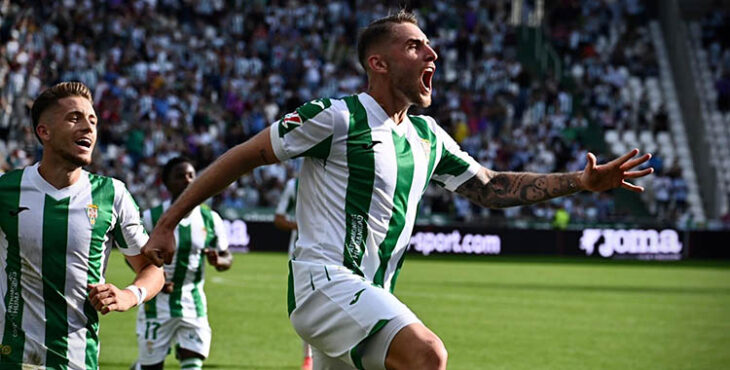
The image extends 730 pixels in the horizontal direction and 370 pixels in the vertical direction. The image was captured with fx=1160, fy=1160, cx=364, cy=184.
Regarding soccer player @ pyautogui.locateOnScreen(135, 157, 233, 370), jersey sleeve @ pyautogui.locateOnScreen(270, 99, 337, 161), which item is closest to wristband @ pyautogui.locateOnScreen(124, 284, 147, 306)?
jersey sleeve @ pyautogui.locateOnScreen(270, 99, 337, 161)

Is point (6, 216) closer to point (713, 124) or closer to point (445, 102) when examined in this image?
point (445, 102)

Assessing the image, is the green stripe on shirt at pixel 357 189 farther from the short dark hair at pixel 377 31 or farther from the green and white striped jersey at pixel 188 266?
the green and white striped jersey at pixel 188 266

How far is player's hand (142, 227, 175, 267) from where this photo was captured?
496 cm

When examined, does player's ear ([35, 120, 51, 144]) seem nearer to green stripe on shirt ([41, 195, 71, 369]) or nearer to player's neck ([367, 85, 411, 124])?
green stripe on shirt ([41, 195, 71, 369])

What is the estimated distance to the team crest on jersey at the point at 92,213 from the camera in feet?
17.3

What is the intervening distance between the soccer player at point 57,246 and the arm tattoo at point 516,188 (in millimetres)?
1718

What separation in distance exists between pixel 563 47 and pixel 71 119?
38190 millimetres

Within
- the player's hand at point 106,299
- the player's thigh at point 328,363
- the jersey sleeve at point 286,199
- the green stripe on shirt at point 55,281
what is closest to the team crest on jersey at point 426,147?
the player's thigh at point 328,363

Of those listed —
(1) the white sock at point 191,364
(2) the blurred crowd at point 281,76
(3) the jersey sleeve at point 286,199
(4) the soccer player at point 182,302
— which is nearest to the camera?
(1) the white sock at point 191,364

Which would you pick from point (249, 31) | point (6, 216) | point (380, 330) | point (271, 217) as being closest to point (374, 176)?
point (380, 330)

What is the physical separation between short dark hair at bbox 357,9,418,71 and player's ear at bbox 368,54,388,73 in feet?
0.16

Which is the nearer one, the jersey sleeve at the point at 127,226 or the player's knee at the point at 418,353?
the player's knee at the point at 418,353

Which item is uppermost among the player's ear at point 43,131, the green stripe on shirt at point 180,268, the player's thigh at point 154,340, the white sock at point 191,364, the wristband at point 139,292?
the player's ear at point 43,131

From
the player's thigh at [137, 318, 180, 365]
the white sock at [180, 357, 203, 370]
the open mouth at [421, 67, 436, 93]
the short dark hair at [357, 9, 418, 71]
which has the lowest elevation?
the white sock at [180, 357, 203, 370]
